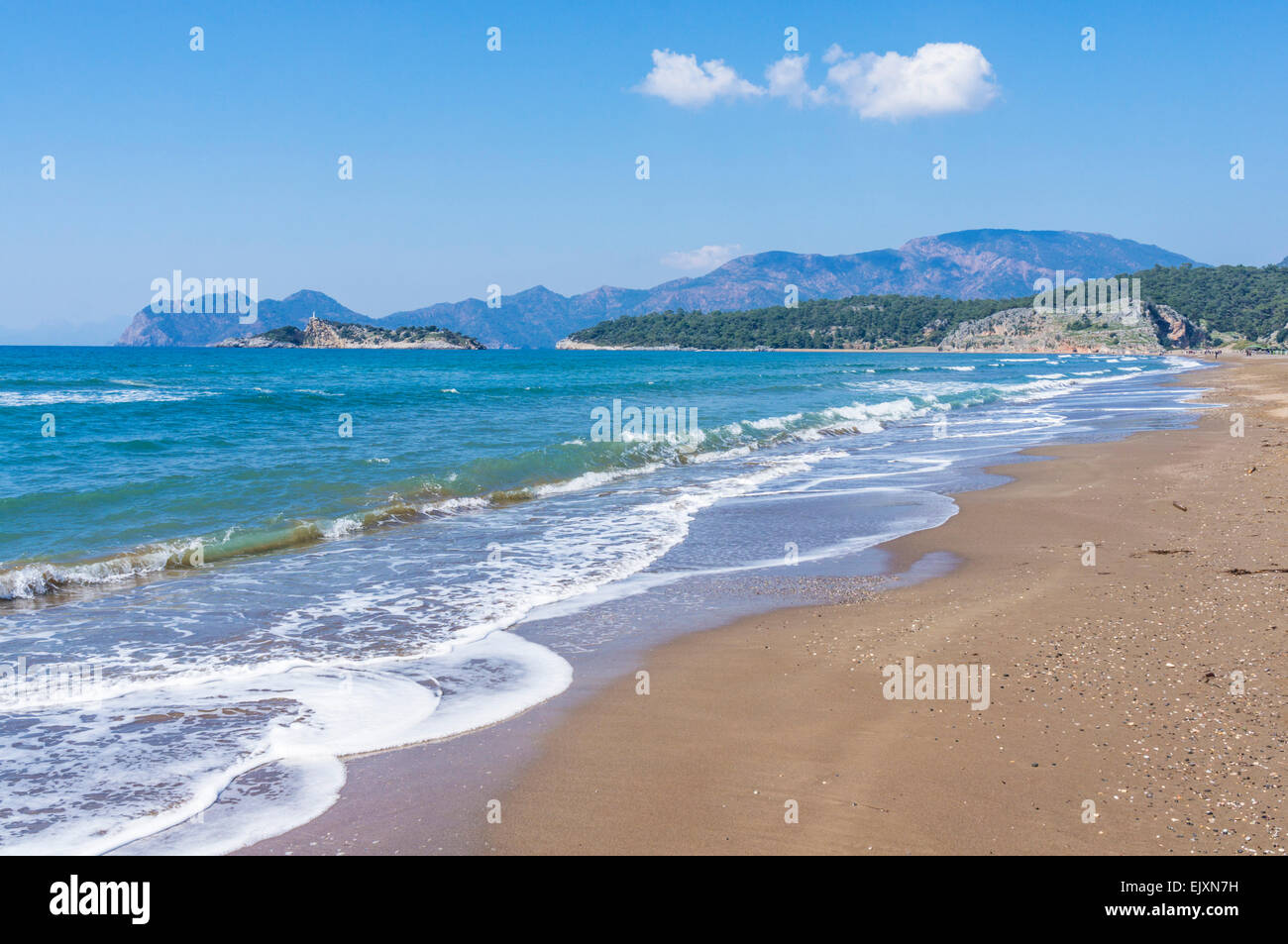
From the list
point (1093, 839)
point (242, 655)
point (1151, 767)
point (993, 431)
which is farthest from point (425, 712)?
point (993, 431)

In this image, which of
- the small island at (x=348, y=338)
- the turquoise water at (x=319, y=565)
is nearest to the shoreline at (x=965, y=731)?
the turquoise water at (x=319, y=565)

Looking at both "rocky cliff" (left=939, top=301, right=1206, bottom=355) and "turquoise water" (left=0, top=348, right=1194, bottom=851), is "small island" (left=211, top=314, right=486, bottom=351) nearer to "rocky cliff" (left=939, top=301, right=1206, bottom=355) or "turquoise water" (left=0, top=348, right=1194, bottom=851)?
"rocky cliff" (left=939, top=301, right=1206, bottom=355)

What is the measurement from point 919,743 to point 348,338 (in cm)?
18496

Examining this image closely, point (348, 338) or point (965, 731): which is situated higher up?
point (348, 338)

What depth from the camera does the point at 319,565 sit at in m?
10.3

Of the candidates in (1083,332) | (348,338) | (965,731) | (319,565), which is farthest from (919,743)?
(348,338)

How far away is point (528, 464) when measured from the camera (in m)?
18.3

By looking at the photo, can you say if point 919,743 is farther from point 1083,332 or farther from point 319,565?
point 1083,332

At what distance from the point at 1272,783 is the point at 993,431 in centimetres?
2373

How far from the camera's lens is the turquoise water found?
16.3 feet

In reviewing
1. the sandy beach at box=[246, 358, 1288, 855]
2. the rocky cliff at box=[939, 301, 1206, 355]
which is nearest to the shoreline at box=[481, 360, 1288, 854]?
the sandy beach at box=[246, 358, 1288, 855]

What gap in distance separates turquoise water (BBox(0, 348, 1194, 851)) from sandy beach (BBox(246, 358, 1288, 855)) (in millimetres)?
865

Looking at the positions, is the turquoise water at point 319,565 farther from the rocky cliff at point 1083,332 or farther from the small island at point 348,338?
the small island at point 348,338

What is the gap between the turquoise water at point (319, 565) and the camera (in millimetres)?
4977
